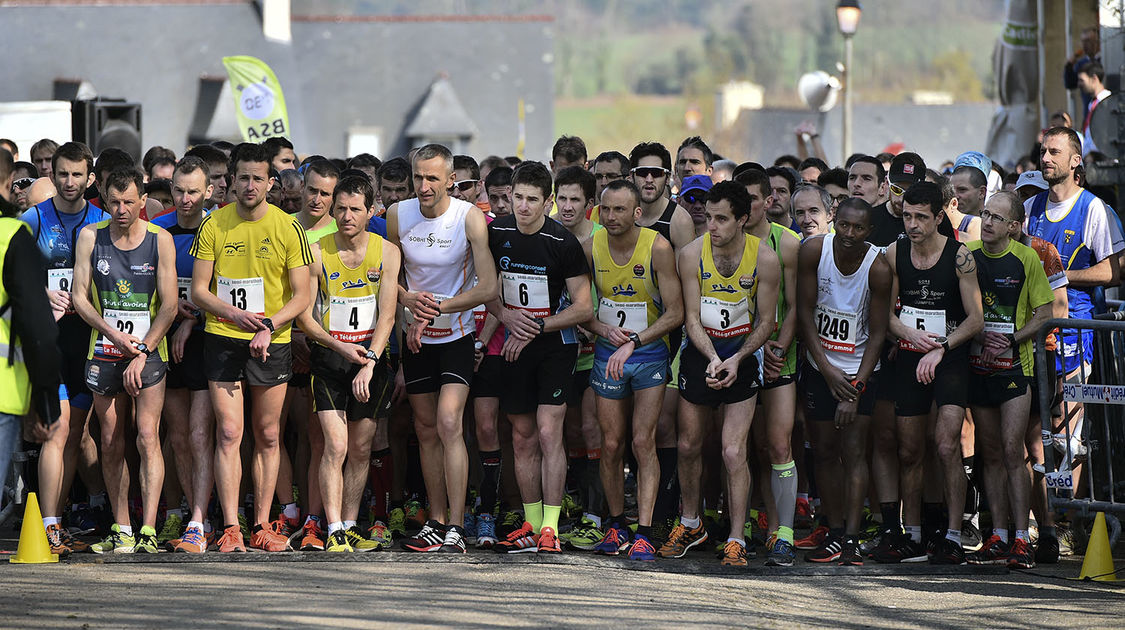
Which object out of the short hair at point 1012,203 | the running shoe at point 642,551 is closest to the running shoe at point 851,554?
the running shoe at point 642,551

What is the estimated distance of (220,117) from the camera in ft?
102

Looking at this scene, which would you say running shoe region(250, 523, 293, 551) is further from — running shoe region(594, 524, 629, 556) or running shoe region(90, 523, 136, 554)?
running shoe region(594, 524, 629, 556)

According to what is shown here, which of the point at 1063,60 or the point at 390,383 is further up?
the point at 1063,60

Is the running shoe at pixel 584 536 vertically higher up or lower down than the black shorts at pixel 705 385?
lower down

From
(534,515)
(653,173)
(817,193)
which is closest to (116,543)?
(534,515)

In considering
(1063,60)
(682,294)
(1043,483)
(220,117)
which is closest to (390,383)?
(682,294)

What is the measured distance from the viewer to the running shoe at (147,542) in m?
7.92

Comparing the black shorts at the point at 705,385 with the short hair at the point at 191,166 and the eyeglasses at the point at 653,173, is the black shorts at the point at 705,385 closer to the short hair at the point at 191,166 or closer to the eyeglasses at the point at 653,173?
the eyeglasses at the point at 653,173

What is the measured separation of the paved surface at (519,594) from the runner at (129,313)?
0.63 meters

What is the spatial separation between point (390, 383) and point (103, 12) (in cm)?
2511

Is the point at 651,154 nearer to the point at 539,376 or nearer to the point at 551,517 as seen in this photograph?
the point at 539,376

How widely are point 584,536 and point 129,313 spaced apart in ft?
9.64

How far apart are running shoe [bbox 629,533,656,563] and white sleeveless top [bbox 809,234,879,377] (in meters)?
1.51

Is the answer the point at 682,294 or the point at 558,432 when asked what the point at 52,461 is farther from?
the point at 682,294
